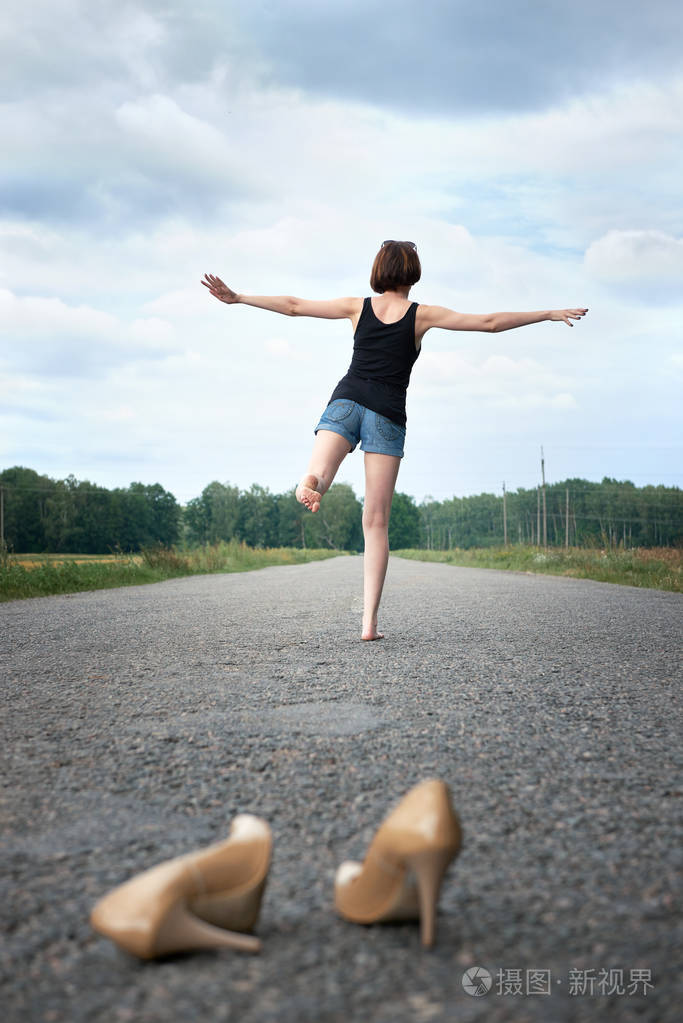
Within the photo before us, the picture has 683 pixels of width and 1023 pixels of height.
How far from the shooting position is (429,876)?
114 cm

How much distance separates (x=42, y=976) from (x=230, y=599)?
24.7 feet

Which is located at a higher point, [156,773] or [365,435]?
[365,435]

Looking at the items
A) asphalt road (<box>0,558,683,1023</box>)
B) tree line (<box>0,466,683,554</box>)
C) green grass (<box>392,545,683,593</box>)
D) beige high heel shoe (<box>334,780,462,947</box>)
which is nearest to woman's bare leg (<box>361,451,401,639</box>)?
asphalt road (<box>0,558,683,1023</box>)

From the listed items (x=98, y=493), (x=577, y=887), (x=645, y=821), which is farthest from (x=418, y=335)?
(x=98, y=493)

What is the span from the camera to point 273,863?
4.92 ft

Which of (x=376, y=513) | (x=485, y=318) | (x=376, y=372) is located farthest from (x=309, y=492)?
(x=485, y=318)

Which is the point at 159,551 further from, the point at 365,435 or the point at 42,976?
the point at 42,976

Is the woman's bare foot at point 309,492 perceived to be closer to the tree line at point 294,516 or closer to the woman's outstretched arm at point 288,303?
the woman's outstretched arm at point 288,303

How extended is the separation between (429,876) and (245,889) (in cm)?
29

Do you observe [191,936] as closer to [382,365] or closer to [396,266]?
[382,365]

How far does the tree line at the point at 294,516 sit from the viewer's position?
7212 cm

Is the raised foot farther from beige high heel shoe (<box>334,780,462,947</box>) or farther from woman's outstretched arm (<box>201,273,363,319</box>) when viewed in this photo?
beige high heel shoe (<box>334,780,462,947</box>)

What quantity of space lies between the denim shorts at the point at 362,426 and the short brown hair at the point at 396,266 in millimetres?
780

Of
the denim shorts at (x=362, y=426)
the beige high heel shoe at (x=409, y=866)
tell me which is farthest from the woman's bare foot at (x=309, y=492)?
the beige high heel shoe at (x=409, y=866)
